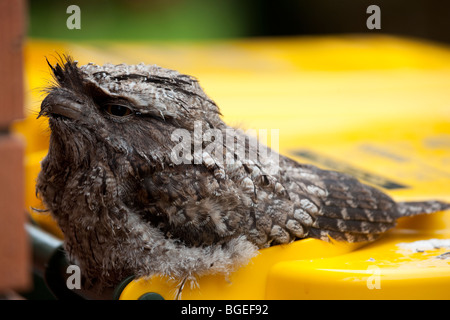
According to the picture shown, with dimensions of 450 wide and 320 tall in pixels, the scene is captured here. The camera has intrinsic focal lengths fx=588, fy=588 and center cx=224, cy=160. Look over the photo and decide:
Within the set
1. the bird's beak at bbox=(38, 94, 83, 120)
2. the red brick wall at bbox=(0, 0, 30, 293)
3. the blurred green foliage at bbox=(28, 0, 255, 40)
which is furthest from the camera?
the blurred green foliage at bbox=(28, 0, 255, 40)

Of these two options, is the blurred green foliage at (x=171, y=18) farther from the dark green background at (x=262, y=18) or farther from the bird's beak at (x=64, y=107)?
the bird's beak at (x=64, y=107)

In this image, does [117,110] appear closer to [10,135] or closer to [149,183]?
[149,183]

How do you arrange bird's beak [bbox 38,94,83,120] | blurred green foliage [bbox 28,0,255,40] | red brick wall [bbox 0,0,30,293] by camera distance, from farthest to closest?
blurred green foliage [bbox 28,0,255,40] < bird's beak [bbox 38,94,83,120] < red brick wall [bbox 0,0,30,293]

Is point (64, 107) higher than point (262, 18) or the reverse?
the reverse

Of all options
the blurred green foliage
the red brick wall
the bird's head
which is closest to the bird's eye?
the bird's head

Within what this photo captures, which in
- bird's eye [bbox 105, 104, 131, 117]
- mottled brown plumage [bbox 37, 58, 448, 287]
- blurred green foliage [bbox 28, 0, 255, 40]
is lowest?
mottled brown plumage [bbox 37, 58, 448, 287]

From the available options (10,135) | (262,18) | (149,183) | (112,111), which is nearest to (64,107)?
(112,111)

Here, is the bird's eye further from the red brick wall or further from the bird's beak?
the red brick wall
